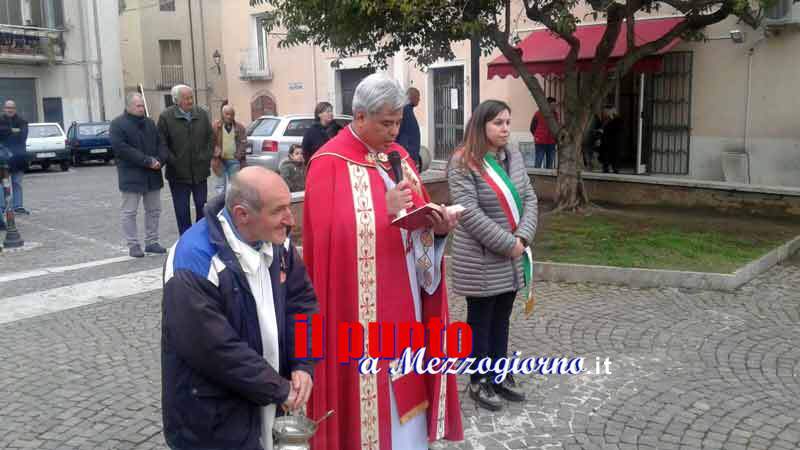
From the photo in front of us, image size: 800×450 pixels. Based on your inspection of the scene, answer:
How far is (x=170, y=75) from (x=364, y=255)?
34.5m

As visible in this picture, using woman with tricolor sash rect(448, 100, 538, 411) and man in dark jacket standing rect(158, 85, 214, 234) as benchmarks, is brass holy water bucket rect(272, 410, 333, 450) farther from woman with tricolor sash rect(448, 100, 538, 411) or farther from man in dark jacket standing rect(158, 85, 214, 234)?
man in dark jacket standing rect(158, 85, 214, 234)

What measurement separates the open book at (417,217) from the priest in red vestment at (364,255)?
2.0 inches

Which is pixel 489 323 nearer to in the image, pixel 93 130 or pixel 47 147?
pixel 47 147

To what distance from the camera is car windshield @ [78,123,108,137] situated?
81.3 ft

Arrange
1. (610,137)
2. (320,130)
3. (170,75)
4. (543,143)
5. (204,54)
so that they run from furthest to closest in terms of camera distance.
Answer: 1. (170,75)
2. (204,54)
3. (610,137)
4. (543,143)
5. (320,130)

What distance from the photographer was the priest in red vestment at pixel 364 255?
10.4 ft

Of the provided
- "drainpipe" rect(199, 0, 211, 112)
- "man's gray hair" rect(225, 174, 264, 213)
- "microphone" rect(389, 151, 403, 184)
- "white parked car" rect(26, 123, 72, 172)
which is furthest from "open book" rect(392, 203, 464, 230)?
"drainpipe" rect(199, 0, 211, 112)

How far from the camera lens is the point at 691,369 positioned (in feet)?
16.2

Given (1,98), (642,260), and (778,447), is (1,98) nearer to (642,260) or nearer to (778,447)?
(642,260)

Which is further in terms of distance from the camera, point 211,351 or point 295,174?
point 295,174

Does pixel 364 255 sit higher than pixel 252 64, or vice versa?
pixel 252 64

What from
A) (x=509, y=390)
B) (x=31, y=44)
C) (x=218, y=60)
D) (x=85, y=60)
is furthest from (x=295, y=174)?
(x=218, y=60)

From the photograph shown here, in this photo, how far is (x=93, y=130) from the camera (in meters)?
25.1

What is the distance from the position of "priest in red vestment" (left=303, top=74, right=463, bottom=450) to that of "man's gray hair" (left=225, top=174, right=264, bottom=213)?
0.84m
